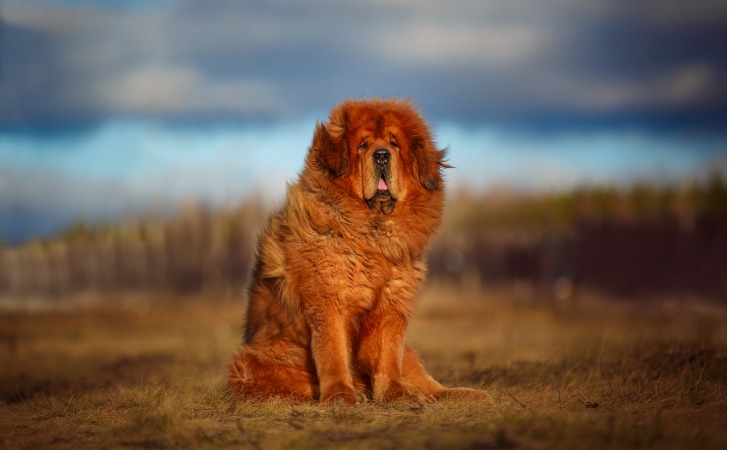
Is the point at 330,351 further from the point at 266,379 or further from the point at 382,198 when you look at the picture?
the point at 382,198

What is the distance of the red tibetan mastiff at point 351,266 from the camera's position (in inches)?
261

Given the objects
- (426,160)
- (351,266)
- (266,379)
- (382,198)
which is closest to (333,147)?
(382,198)

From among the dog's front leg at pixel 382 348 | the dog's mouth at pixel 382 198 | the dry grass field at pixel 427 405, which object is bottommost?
the dry grass field at pixel 427 405

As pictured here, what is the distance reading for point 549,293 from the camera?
2072 centimetres

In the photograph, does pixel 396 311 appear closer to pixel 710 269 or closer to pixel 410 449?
pixel 410 449

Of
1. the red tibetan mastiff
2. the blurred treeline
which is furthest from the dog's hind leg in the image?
the blurred treeline

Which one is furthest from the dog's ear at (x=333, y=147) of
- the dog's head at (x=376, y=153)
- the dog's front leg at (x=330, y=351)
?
the dog's front leg at (x=330, y=351)

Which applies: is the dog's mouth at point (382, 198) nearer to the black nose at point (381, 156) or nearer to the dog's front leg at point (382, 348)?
the black nose at point (381, 156)

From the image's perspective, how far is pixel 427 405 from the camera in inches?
246

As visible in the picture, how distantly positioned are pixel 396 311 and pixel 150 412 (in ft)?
7.04

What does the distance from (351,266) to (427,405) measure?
50.6 inches

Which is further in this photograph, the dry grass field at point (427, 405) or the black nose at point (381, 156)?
the black nose at point (381, 156)

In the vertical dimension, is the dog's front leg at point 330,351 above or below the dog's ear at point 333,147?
below

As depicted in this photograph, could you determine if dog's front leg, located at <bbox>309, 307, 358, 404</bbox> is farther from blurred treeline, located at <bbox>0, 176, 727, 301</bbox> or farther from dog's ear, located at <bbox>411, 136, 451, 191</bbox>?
blurred treeline, located at <bbox>0, 176, 727, 301</bbox>
